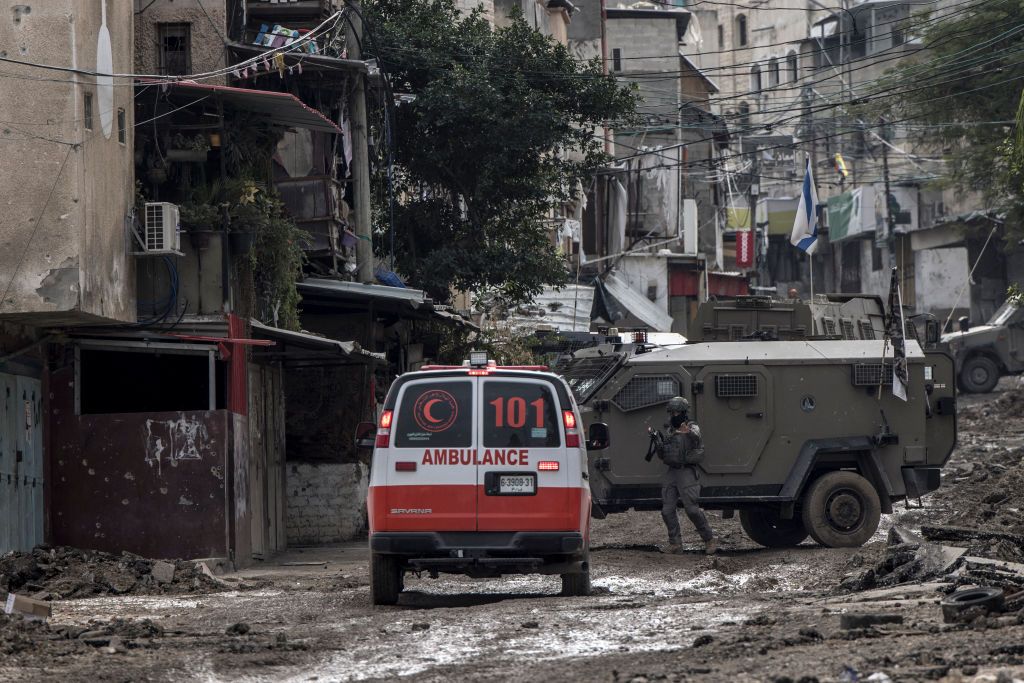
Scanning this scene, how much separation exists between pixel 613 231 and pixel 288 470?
2695cm

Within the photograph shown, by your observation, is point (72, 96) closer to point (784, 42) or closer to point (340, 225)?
point (340, 225)

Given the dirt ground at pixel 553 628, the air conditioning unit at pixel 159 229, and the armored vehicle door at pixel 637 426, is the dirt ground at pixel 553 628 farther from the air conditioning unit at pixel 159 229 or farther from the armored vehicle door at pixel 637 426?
the air conditioning unit at pixel 159 229

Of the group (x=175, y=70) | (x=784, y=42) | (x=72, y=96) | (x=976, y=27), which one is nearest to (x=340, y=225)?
(x=175, y=70)

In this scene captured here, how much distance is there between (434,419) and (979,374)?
3032 cm

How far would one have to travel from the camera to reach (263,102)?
18750 millimetres

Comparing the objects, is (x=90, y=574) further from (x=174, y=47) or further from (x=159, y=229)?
(x=174, y=47)

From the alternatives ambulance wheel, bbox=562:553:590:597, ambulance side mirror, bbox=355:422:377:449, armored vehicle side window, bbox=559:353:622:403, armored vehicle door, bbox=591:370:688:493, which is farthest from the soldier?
ambulance side mirror, bbox=355:422:377:449

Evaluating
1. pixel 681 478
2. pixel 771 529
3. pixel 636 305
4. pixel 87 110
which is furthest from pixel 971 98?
pixel 87 110

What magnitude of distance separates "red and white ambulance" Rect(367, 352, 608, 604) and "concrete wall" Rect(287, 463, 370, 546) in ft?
33.4

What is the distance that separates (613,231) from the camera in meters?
48.5

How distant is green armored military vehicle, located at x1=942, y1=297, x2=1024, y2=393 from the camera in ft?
128

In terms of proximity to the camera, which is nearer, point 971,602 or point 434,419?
point 971,602

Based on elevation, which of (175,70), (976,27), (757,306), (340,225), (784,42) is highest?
(784,42)

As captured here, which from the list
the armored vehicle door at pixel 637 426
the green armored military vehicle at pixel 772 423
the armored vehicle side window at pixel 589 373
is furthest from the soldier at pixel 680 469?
the armored vehicle side window at pixel 589 373
